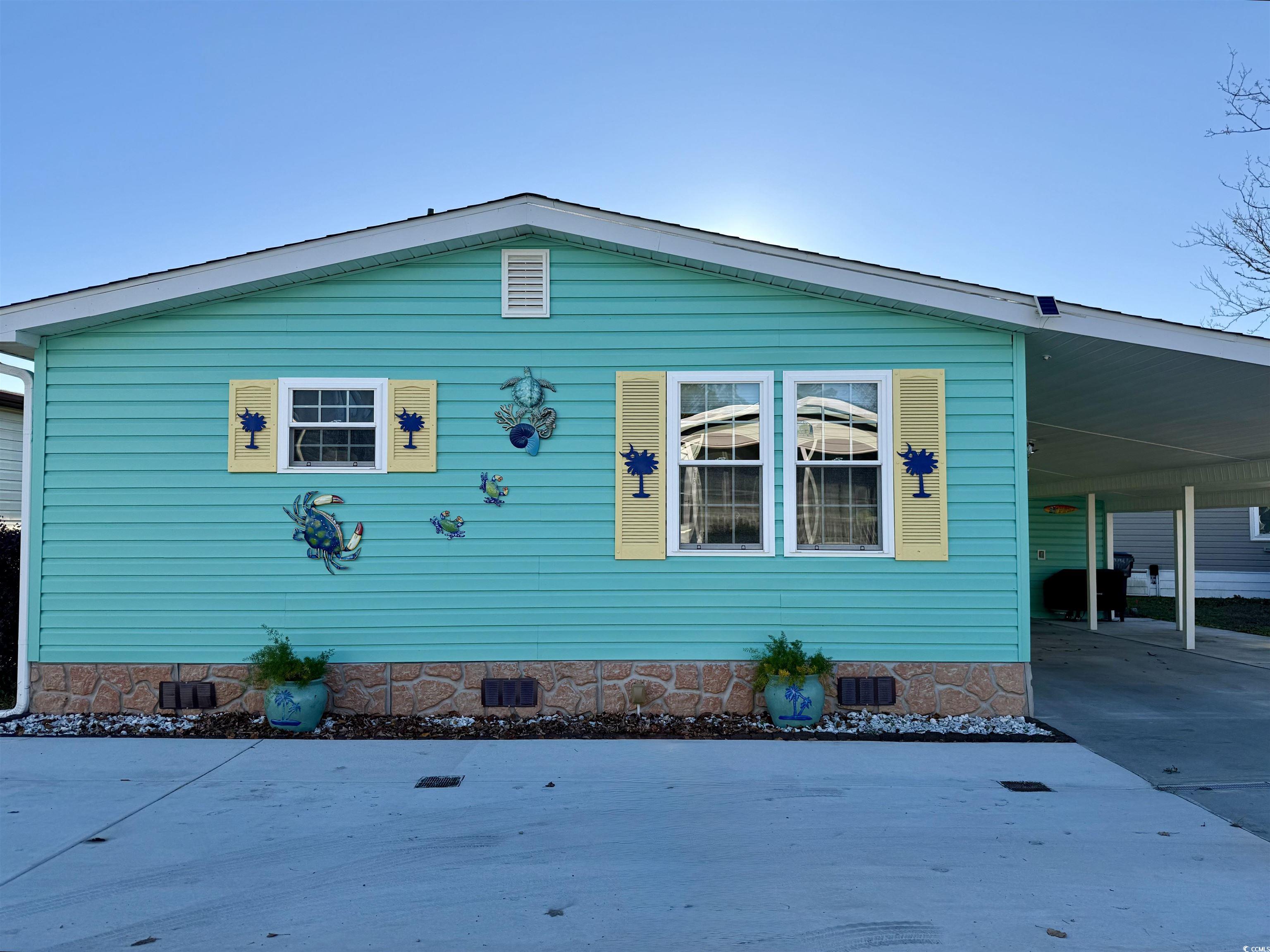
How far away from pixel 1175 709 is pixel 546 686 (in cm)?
543

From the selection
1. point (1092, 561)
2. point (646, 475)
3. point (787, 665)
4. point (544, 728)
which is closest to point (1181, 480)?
point (1092, 561)

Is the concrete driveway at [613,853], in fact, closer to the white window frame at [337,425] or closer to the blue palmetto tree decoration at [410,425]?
the white window frame at [337,425]

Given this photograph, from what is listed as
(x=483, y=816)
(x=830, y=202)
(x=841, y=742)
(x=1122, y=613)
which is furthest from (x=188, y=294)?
(x=1122, y=613)

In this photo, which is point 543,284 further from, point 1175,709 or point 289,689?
point 1175,709

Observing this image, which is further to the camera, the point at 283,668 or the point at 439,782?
the point at 283,668

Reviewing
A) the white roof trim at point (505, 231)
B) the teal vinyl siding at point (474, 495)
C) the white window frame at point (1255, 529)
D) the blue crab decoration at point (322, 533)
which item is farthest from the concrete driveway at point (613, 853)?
the white window frame at point (1255, 529)

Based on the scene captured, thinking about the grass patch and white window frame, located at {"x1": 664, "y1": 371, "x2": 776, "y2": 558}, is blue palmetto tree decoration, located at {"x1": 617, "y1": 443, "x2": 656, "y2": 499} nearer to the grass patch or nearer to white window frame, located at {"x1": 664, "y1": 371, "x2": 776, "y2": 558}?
white window frame, located at {"x1": 664, "y1": 371, "x2": 776, "y2": 558}

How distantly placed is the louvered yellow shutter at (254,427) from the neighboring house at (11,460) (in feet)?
25.8

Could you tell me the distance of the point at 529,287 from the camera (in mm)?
6602

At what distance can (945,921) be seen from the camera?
10.4ft

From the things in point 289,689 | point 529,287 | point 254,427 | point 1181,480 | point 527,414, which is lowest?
point 289,689

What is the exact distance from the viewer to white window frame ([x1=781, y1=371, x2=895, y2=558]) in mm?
6488

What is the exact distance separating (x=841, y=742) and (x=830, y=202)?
7.95m

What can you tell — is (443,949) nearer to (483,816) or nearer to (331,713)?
(483,816)
